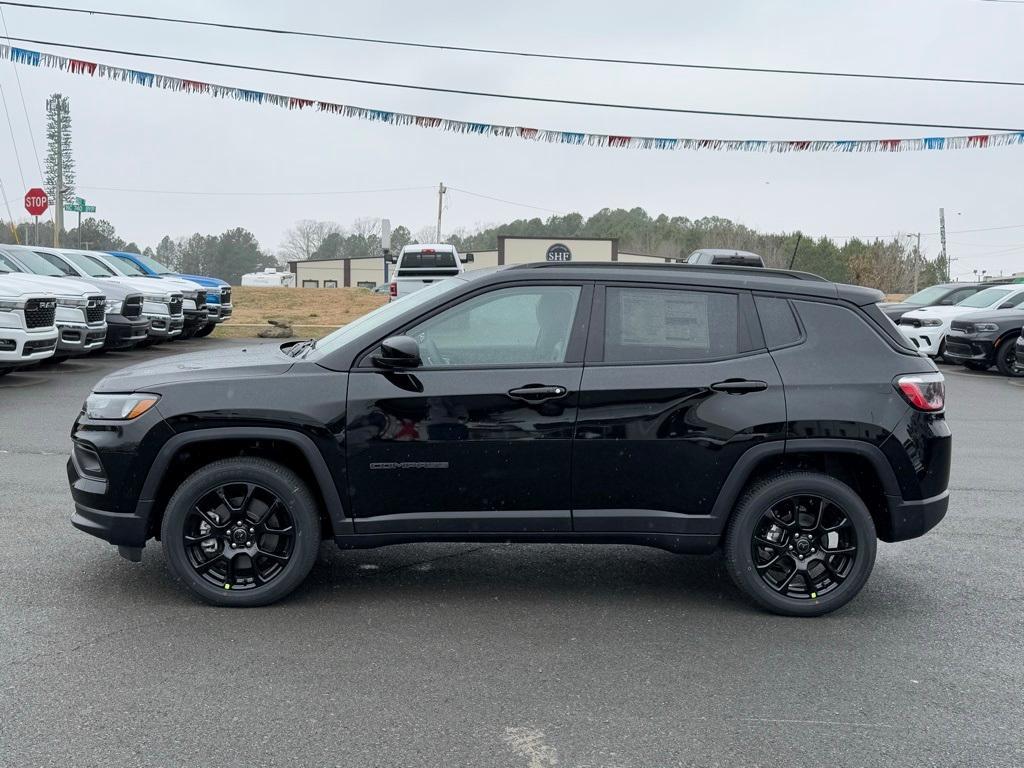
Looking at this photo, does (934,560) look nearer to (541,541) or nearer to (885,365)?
(885,365)

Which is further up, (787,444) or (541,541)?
(787,444)

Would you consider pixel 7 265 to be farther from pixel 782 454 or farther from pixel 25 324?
pixel 782 454

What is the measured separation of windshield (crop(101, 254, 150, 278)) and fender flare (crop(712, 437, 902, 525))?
61.0 feet

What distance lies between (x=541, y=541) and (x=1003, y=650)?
2.24 m

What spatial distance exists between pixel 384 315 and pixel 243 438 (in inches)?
40.7

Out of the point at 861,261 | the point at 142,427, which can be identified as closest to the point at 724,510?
the point at 142,427

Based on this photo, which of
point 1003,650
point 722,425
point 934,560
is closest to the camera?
point 1003,650

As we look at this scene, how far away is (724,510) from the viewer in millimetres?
4992

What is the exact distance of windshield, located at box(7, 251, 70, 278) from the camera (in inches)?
681

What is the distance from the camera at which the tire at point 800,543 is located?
4969 mm

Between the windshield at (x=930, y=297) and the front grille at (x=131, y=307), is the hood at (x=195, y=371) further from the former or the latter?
the windshield at (x=930, y=297)

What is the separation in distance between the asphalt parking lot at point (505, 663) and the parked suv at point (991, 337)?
13613mm

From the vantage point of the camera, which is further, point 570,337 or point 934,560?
point 934,560

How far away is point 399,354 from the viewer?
4.80 meters
